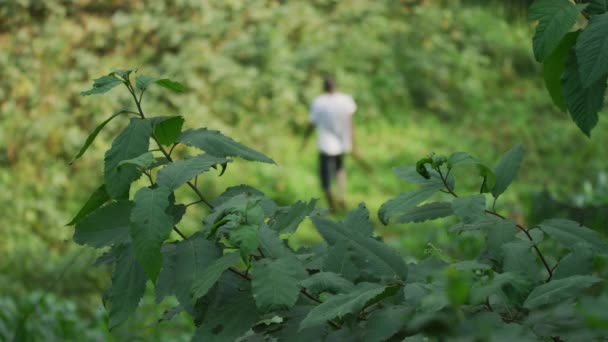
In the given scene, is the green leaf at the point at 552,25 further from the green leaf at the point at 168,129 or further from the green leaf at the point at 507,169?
the green leaf at the point at 168,129

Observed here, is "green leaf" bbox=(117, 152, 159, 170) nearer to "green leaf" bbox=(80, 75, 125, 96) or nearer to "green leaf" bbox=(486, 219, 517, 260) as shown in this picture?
"green leaf" bbox=(80, 75, 125, 96)

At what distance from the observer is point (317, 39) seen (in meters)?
10.6

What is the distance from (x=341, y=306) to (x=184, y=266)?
265 millimetres

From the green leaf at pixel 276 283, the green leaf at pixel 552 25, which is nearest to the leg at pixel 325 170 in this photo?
the green leaf at pixel 552 25

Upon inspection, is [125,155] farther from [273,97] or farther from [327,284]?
[273,97]

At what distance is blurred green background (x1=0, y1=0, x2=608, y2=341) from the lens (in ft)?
25.2

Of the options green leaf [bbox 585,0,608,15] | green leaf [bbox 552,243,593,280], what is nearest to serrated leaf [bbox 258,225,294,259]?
green leaf [bbox 552,243,593,280]

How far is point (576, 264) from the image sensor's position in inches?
43.7

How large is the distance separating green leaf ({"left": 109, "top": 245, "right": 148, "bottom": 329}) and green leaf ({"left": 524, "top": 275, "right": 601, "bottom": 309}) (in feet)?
1.65

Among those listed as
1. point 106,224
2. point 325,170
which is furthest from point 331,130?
point 106,224

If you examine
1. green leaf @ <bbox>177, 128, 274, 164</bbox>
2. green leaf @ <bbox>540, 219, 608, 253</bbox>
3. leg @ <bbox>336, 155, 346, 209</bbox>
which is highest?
green leaf @ <bbox>177, 128, 274, 164</bbox>

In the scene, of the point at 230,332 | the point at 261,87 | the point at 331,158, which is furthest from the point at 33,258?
the point at 230,332

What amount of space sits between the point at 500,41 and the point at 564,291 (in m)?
11.5

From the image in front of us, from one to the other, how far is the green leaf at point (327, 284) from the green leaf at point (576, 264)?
0.92ft
